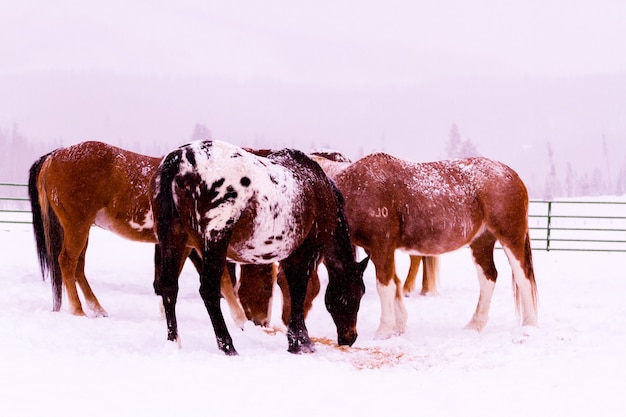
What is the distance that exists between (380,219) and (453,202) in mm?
858

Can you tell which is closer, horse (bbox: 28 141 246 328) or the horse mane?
the horse mane

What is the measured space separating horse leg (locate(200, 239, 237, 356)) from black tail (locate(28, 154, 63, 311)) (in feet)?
8.16

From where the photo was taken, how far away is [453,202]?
261 inches

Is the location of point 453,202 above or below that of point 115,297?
above

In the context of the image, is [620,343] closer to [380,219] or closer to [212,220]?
[380,219]

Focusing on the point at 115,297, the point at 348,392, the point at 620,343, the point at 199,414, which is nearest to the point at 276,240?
the point at 348,392

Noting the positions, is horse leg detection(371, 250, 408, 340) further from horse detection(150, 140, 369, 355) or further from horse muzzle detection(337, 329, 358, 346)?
horse detection(150, 140, 369, 355)

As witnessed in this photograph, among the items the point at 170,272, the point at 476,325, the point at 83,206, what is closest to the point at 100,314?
the point at 83,206

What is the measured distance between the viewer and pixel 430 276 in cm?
934

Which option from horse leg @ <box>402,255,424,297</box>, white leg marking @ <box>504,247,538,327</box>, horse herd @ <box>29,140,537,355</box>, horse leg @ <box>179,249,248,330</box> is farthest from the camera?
horse leg @ <box>402,255,424,297</box>

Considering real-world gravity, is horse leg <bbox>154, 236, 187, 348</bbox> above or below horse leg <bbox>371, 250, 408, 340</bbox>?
above

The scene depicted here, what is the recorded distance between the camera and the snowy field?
12.1 ft

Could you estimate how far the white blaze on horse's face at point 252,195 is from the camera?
457 centimetres

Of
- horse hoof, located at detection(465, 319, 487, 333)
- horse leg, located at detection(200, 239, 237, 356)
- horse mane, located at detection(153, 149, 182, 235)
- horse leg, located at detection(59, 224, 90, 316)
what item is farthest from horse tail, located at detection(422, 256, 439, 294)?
horse mane, located at detection(153, 149, 182, 235)
